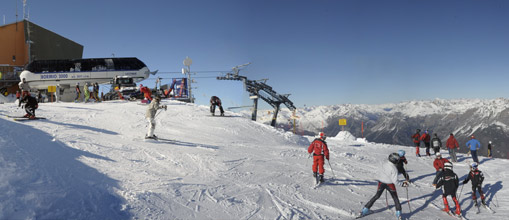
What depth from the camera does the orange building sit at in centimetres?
3522

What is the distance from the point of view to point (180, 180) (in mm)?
6867

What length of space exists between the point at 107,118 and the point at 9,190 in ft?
40.4

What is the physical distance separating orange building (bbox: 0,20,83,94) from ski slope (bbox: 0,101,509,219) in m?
31.7

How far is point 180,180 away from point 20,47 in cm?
4487

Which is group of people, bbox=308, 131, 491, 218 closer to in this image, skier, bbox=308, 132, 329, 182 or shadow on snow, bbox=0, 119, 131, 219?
skier, bbox=308, 132, 329, 182

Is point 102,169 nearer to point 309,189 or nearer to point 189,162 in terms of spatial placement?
point 189,162

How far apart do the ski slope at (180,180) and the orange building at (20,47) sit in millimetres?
31738

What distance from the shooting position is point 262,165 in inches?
366

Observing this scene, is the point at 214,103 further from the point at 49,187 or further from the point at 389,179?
the point at 389,179

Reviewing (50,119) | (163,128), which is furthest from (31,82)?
(163,128)

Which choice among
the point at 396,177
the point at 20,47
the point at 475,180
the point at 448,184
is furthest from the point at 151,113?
the point at 20,47

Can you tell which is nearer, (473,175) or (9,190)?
(9,190)

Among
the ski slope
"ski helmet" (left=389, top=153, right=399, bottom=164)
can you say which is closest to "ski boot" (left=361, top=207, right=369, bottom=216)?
the ski slope

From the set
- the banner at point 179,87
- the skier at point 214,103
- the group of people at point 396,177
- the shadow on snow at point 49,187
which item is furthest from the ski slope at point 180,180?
the banner at point 179,87
